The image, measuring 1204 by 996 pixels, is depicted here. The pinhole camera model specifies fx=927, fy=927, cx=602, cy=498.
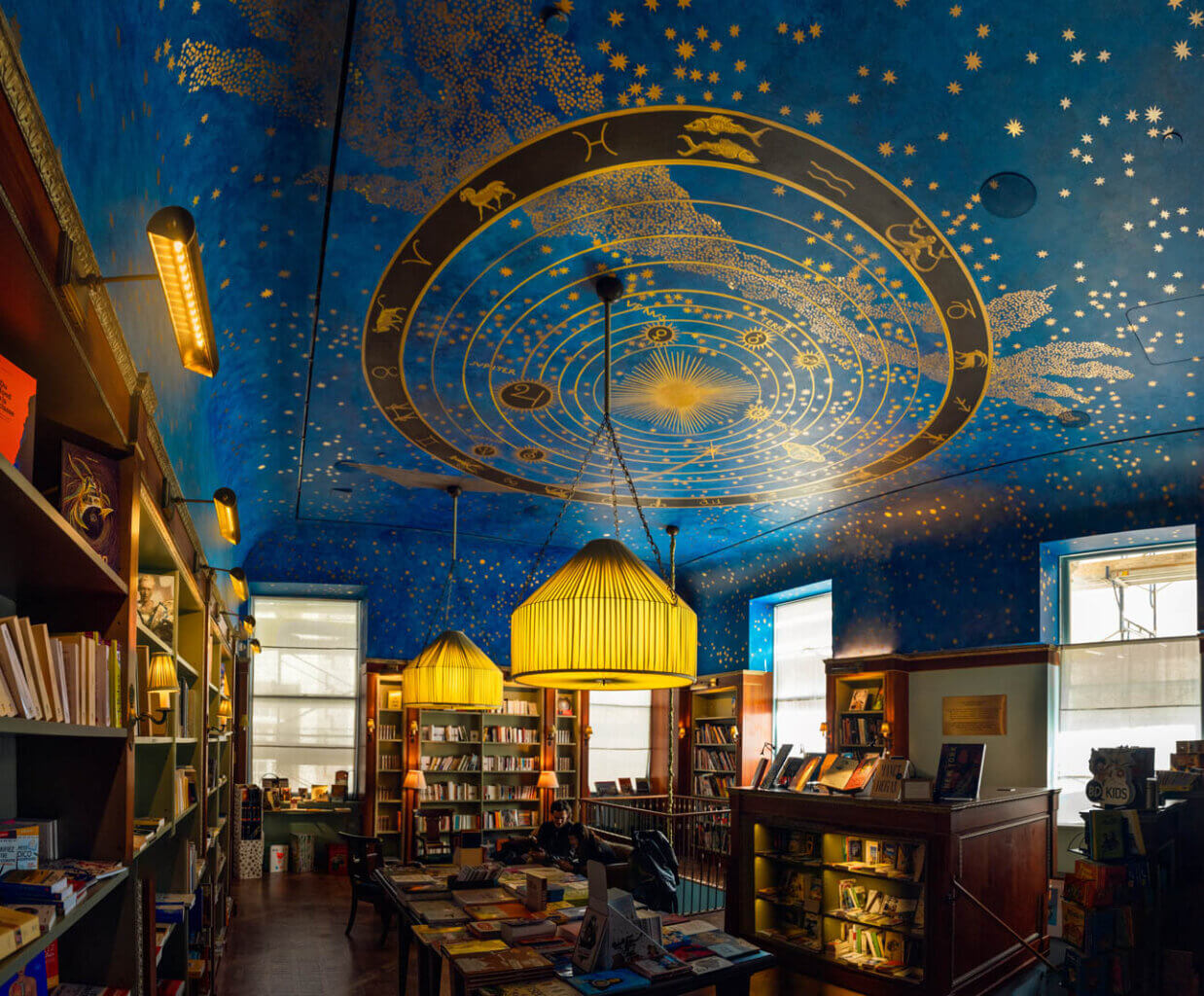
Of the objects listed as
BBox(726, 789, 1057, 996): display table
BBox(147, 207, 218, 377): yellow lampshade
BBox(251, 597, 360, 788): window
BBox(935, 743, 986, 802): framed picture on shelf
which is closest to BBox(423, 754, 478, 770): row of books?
BBox(251, 597, 360, 788): window

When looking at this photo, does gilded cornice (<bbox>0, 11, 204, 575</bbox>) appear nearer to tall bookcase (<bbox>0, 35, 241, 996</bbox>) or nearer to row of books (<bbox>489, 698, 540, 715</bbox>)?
tall bookcase (<bbox>0, 35, 241, 996</bbox>)

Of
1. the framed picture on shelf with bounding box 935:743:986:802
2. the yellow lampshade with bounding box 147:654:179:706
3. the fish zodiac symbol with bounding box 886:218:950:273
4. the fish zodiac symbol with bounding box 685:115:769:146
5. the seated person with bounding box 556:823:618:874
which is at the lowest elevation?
the seated person with bounding box 556:823:618:874

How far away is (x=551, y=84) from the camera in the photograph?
A: 3.81 metres

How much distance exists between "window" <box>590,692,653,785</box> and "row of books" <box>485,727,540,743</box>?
1.38 metres

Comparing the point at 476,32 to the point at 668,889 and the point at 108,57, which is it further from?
the point at 668,889

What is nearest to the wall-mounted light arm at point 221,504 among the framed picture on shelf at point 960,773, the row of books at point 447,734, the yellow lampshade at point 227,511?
the yellow lampshade at point 227,511

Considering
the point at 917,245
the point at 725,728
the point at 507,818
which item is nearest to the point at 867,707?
the point at 725,728

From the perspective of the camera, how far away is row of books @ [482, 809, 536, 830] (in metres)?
12.3

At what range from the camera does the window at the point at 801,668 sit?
12.0m

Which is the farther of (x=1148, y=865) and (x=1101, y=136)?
(x=1148, y=865)

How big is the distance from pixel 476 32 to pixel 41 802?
9.77 feet

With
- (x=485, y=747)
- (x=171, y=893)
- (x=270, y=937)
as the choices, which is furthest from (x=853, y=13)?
(x=485, y=747)

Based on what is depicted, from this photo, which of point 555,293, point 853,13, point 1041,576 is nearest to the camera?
point 853,13

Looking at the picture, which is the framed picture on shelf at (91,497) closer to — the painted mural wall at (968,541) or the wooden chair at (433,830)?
the painted mural wall at (968,541)
